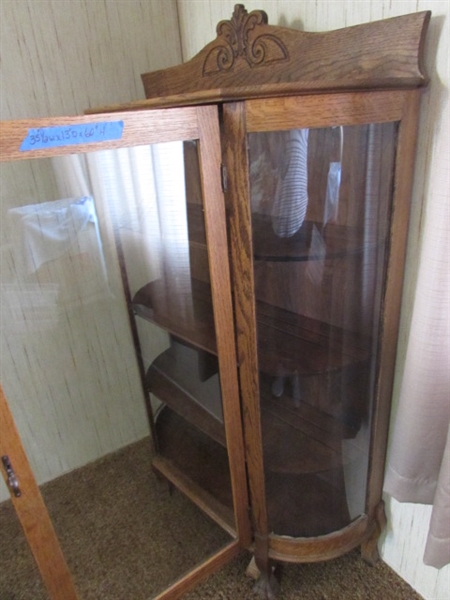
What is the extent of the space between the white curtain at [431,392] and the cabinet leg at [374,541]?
24 centimetres

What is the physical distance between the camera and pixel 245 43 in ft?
3.31

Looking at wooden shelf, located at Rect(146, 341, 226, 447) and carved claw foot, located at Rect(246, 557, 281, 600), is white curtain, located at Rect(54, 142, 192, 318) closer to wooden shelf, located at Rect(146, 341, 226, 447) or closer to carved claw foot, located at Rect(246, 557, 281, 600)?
wooden shelf, located at Rect(146, 341, 226, 447)

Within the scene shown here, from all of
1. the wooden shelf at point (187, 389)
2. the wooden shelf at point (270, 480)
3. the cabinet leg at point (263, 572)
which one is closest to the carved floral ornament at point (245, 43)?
the wooden shelf at point (187, 389)

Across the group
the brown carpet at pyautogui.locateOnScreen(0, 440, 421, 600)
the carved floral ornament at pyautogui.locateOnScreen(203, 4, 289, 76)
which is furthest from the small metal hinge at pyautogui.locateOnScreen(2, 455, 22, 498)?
the carved floral ornament at pyautogui.locateOnScreen(203, 4, 289, 76)

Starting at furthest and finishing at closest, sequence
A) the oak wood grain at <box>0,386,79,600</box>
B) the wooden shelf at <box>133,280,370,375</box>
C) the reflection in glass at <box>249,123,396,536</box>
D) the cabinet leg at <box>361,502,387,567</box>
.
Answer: the cabinet leg at <box>361,502,387,567</box> < the wooden shelf at <box>133,280,370,375</box> < the reflection in glass at <box>249,123,396,536</box> < the oak wood grain at <box>0,386,79,600</box>

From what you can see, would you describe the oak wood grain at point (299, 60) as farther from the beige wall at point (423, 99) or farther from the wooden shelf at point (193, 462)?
the wooden shelf at point (193, 462)

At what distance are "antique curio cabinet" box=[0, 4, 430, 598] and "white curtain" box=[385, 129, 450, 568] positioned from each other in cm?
12

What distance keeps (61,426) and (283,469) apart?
60cm

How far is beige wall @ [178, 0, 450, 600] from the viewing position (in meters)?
0.77

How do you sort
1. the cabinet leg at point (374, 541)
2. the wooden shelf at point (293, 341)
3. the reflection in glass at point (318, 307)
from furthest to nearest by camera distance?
the cabinet leg at point (374, 541) < the wooden shelf at point (293, 341) < the reflection in glass at point (318, 307)

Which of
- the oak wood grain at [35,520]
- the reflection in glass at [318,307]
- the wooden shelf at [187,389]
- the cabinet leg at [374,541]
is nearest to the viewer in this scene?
the oak wood grain at [35,520]

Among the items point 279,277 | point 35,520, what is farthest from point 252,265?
point 35,520

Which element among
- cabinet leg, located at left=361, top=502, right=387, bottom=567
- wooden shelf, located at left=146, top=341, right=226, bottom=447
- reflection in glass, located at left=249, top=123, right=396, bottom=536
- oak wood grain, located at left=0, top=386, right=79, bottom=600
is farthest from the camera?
cabinet leg, located at left=361, top=502, right=387, bottom=567

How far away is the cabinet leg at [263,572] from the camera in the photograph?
1104mm
